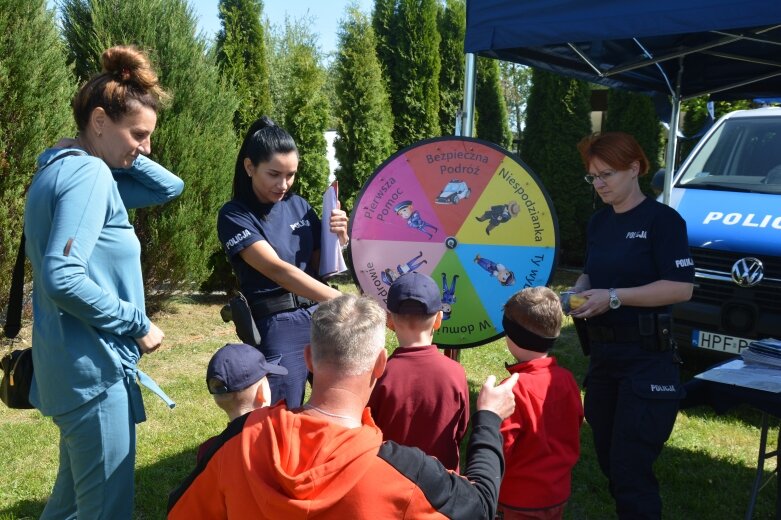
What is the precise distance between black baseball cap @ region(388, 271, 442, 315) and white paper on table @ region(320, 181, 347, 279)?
2.63 ft

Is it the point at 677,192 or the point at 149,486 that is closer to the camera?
the point at 149,486

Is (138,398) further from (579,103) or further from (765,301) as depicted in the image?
(579,103)

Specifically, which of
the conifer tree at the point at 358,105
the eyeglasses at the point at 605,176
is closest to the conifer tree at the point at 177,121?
the conifer tree at the point at 358,105

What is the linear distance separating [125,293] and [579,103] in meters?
11.8

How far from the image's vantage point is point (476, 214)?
3.26 metres

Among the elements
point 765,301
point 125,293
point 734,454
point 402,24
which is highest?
point 402,24

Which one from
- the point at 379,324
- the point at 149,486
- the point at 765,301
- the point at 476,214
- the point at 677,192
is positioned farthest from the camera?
the point at 677,192

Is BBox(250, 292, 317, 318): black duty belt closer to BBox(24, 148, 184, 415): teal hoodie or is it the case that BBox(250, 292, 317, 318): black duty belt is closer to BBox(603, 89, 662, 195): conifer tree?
BBox(24, 148, 184, 415): teal hoodie

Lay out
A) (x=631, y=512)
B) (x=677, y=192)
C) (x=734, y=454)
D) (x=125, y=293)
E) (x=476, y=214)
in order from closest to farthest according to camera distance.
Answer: (x=125, y=293) → (x=631, y=512) → (x=476, y=214) → (x=734, y=454) → (x=677, y=192)

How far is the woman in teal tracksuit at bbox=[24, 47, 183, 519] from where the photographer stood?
2084mm

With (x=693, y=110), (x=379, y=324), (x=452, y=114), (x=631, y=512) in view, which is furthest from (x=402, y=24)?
(x=379, y=324)

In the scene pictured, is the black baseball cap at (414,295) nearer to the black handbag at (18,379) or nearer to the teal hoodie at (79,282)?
the teal hoodie at (79,282)

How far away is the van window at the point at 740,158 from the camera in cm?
576

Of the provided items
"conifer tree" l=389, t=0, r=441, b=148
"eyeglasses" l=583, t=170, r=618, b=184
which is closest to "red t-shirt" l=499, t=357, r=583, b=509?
"eyeglasses" l=583, t=170, r=618, b=184
